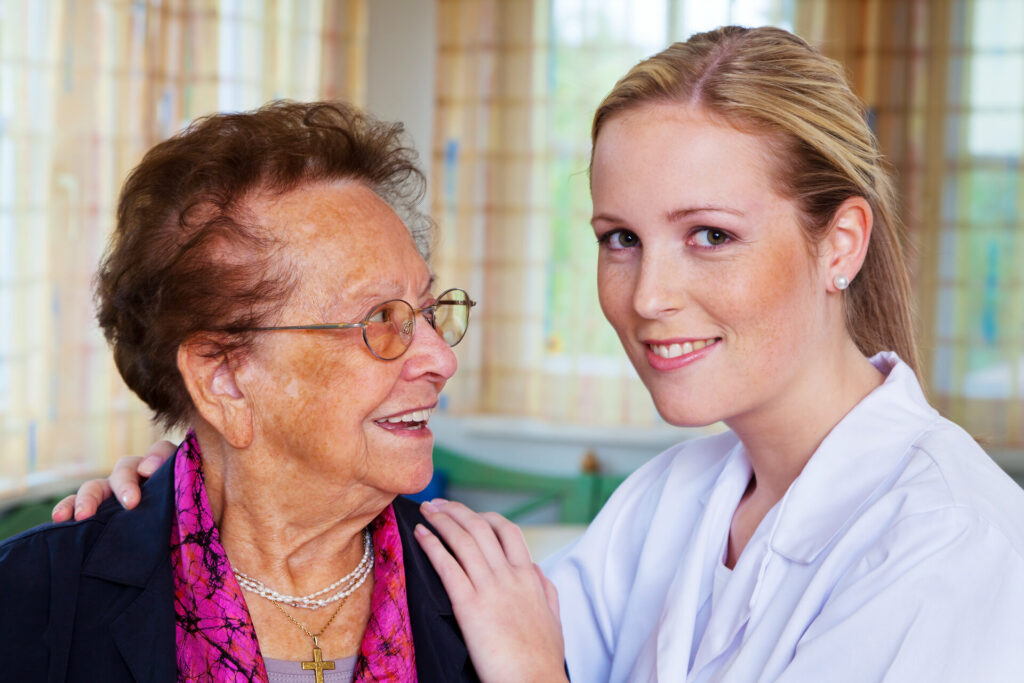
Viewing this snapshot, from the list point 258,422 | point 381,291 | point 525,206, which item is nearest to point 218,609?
point 258,422

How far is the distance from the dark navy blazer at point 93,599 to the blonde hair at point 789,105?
0.91m

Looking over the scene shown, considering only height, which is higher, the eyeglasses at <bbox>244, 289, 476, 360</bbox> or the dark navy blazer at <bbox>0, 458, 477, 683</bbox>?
the eyeglasses at <bbox>244, 289, 476, 360</bbox>

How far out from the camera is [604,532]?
1818mm

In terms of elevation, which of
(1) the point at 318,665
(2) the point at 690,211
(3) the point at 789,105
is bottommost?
(1) the point at 318,665

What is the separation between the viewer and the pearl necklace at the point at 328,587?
1495mm

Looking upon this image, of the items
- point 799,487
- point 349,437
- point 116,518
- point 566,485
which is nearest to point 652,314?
point 799,487

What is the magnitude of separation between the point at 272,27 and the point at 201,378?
4142 millimetres

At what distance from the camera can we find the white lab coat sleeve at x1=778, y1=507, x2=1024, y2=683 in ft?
3.73

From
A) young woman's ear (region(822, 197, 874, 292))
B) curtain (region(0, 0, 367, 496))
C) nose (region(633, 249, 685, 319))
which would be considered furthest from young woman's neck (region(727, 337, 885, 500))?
curtain (region(0, 0, 367, 496))

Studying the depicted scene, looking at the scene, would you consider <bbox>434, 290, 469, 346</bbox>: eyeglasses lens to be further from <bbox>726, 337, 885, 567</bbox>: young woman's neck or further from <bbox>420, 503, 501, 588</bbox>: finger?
<bbox>726, 337, 885, 567</bbox>: young woman's neck

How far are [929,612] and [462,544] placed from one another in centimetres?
69

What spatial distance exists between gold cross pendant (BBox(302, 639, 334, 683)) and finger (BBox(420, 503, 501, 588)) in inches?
9.6

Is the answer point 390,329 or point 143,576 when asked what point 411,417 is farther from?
point 143,576

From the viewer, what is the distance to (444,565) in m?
1.58
